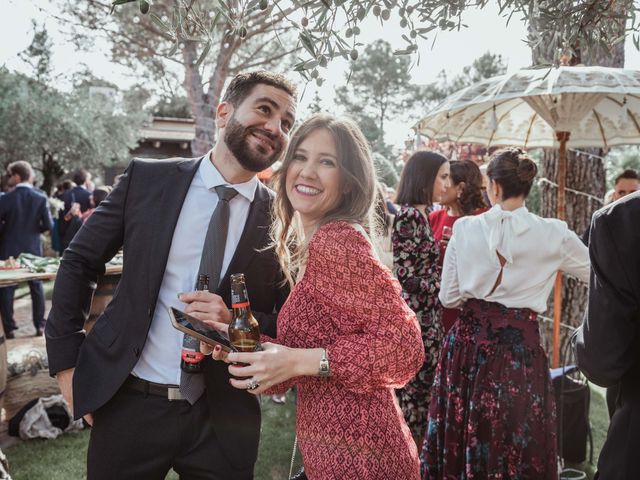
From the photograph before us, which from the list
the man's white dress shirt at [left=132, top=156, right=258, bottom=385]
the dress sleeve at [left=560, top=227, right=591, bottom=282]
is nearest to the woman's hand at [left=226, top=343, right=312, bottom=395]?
the man's white dress shirt at [left=132, top=156, right=258, bottom=385]

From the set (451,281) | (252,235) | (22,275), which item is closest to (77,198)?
(22,275)

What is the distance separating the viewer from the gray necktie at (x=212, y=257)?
6.44ft

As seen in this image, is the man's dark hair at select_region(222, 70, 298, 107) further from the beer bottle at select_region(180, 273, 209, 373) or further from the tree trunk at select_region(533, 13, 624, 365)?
the tree trunk at select_region(533, 13, 624, 365)

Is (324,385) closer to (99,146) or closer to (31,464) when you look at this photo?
(31,464)

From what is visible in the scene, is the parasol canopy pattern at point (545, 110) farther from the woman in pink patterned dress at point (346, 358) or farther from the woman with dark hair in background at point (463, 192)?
the woman in pink patterned dress at point (346, 358)

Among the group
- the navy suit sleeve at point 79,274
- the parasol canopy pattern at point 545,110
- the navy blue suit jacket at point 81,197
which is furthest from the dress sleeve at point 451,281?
the navy blue suit jacket at point 81,197

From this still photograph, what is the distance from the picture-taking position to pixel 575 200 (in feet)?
19.6

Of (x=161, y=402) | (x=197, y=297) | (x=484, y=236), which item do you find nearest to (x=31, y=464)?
(x=161, y=402)

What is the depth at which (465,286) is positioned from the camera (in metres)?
3.33

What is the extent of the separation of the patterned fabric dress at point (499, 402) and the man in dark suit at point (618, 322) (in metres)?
1.60

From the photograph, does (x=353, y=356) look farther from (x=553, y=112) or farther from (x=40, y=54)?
(x=40, y=54)

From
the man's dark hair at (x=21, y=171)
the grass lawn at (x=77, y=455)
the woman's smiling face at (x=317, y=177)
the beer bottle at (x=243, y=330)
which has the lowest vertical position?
the grass lawn at (x=77, y=455)

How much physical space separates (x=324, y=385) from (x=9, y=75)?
20.1m

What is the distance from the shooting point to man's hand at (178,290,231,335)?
1790mm
